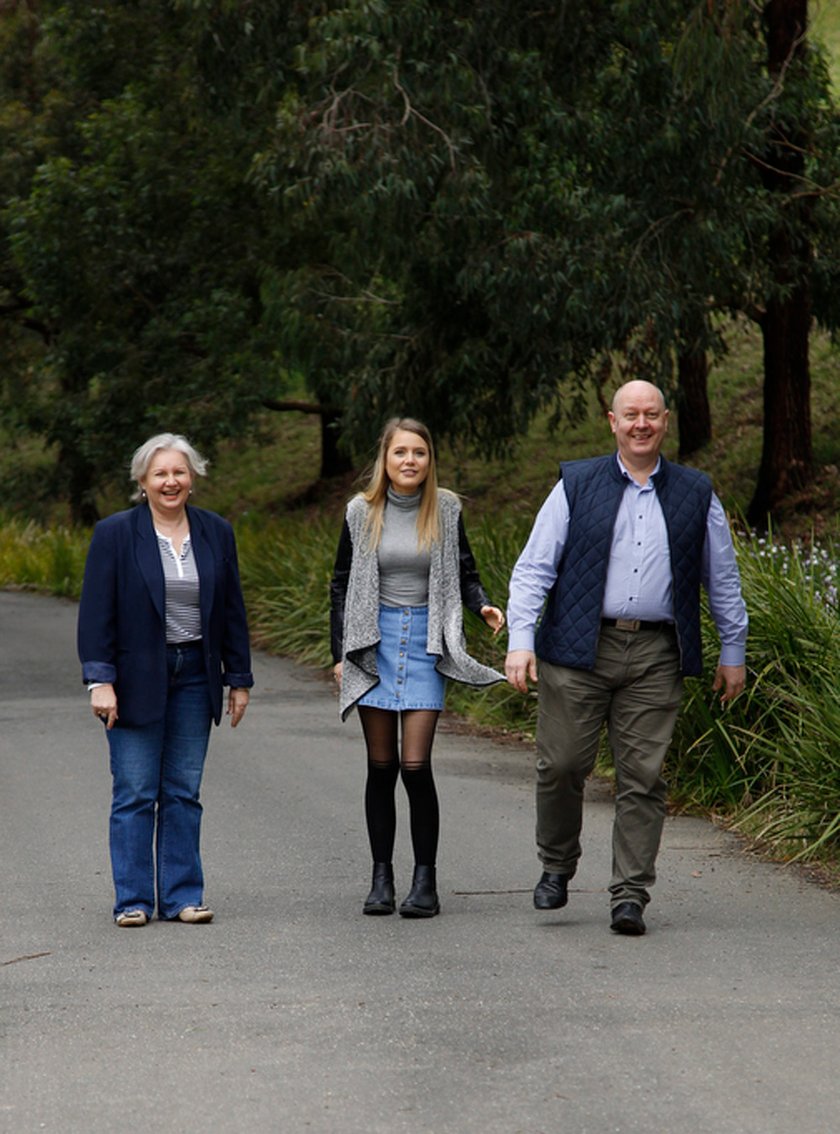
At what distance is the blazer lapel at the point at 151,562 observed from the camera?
6715 millimetres

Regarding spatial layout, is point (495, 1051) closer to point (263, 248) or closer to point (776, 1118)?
point (776, 1118)

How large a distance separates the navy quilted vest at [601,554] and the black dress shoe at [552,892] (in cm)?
87

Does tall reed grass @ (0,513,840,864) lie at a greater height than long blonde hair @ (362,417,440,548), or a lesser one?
lesser

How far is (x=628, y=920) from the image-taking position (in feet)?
21.4

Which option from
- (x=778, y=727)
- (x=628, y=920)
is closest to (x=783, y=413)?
(x=778, y=727)

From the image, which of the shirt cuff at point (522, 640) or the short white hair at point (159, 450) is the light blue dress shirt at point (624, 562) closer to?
the shirt cuff at point (522, 640)

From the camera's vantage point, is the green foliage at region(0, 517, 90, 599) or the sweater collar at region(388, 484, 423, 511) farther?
the green foliage at region(0, 517, 90, 599)

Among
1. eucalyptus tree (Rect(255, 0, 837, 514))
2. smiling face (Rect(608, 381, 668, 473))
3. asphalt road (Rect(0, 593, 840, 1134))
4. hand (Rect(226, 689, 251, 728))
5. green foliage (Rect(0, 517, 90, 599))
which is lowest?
green foliage (Rect(0, 517, 90, 599))

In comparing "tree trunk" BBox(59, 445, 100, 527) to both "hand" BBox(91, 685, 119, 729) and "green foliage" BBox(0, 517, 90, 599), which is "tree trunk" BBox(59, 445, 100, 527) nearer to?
"green foliage" BBox(0, 517, 90, 599)

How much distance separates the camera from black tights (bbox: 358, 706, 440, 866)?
6941 mm

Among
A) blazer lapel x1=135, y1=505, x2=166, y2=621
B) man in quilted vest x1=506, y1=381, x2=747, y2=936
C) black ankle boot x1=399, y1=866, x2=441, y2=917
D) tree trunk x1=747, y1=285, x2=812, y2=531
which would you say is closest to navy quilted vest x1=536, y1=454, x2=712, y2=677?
man in quilted vest x1=506, y1=381, x2=747, y2=936

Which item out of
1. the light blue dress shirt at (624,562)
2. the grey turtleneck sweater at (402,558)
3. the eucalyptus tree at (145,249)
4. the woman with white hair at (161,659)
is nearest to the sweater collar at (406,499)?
the grey turtleneck sweater at (402,558)

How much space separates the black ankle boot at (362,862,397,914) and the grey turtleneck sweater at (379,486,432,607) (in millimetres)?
1028

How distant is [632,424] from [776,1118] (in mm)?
2845
